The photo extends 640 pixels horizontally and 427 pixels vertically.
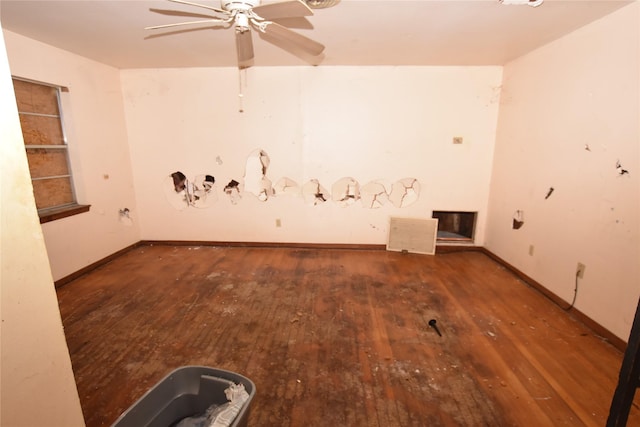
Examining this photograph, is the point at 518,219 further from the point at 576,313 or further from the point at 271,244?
the point at 271,244

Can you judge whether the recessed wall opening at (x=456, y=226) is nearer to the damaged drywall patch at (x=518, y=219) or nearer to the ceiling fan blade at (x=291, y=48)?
the damaged drywall patch at (x=518, y=219)

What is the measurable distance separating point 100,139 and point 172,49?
1387 mm

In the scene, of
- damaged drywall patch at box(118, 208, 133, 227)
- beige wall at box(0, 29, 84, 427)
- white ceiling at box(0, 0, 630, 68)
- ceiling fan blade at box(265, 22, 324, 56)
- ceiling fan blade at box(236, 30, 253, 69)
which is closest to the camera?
beige wall at box(0, 29, 84, 427)

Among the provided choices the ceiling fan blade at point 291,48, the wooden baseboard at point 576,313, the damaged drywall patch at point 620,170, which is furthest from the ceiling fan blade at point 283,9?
the wooden baseboard at point 576,313

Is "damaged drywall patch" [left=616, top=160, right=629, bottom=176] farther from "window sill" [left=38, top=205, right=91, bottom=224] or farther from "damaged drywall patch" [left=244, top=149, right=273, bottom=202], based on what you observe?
"window sill" [left=38, top=205, right=91, bottom=224]

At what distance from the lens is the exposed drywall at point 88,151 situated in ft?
9.26

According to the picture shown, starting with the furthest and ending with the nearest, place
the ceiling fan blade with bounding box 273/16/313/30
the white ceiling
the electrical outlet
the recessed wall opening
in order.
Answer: the recessed wall opening
the electrical outlet
the ceiling fan blade with bounding box 273/16/313/30
the white ceiling

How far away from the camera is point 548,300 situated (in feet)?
9.02

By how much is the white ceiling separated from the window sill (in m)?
1.54

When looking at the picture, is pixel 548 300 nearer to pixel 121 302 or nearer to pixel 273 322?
pixel 273 322

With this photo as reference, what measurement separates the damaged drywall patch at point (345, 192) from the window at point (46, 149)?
2.80m

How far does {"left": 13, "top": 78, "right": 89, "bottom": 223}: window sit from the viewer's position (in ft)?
9.09

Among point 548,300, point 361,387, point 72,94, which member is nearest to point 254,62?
point 72,94

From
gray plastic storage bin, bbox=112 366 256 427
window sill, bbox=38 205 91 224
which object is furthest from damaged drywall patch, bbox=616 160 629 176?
window sill, bbox=38 205 91 224
